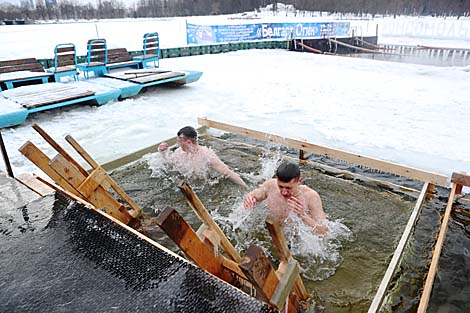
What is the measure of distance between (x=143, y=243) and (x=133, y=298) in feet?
1.31

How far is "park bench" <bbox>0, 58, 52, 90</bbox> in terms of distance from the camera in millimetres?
7050

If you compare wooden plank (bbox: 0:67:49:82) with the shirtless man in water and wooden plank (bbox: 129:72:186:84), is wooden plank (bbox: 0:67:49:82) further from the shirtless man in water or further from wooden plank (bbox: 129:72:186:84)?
the shirtless man in water

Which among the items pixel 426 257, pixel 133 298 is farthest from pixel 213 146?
pixel 133 298

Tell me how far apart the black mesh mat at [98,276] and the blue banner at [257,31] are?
14.4 m

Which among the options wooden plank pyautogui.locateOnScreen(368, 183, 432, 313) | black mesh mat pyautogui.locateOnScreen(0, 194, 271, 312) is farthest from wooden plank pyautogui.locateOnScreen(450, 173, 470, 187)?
black mesh mat pyautogui.locateOnScreen(0, 194, 271, 312)

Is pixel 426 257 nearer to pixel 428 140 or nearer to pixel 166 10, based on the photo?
pixel 428 140

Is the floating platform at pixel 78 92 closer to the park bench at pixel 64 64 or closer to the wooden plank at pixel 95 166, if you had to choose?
the park bench at pixel 64 64

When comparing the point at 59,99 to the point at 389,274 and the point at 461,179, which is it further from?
the point at 461,179

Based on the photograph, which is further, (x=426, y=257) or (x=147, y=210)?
(x=147, y=210)

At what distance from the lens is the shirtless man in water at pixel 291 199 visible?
2.59m

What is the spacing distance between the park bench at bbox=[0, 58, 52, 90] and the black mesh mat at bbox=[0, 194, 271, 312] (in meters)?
6.27

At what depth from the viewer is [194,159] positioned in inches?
162

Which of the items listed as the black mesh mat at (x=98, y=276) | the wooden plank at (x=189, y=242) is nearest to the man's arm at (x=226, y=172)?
the black mesh mat at (x=98, y=276)

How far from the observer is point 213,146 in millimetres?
5160
